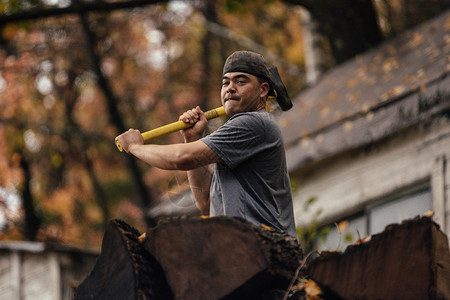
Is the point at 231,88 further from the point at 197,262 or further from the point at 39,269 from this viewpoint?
the point at 39,269

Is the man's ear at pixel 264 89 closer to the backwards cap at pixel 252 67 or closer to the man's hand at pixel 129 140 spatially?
the backwards cap at pixel 252 67

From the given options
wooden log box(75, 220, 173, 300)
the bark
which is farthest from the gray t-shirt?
wooden log box(75, 220, 173, 300)

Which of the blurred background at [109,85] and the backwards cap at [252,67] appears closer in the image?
the backwards cap at [252,67]

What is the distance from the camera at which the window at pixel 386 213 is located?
7789mm

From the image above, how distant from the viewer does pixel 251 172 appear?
4180 millimetres

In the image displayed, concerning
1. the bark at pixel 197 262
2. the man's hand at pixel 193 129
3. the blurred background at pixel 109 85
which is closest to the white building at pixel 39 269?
the blurred background at pixel 109 85

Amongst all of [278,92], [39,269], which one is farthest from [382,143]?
[39,269]

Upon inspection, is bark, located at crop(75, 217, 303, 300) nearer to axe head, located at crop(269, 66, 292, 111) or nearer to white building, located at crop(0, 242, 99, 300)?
axe head, located at crop(269, 66, 292, 111)

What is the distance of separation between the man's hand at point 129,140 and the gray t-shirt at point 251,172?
0.37 metres

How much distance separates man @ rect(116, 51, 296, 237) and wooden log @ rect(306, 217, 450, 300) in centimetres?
48

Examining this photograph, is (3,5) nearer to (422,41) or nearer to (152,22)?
(422,41)

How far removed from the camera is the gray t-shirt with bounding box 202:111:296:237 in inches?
161

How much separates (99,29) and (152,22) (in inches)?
188

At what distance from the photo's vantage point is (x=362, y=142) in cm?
805
